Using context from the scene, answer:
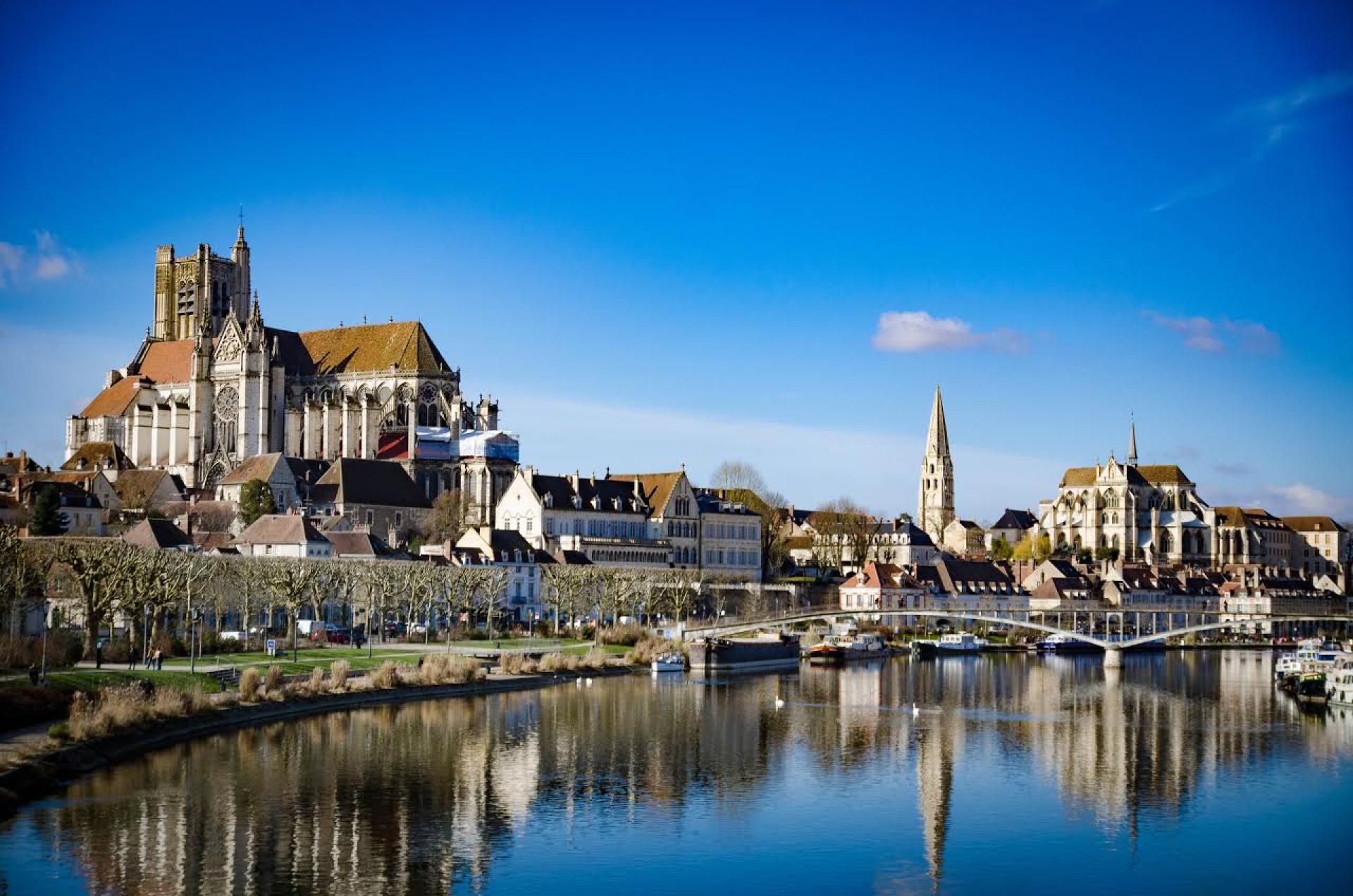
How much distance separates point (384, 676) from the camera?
5888 centimetres

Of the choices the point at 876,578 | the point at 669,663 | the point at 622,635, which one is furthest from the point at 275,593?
the point at 876,578

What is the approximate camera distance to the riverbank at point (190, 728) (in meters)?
36.1

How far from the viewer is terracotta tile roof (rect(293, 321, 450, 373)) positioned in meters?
136

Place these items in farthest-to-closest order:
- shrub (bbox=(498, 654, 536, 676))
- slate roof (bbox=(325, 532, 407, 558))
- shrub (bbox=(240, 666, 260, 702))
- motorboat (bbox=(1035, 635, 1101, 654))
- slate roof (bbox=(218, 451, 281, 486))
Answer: slate roof (bbox=(218, 451, 281, 486)), motorboat (bbox=(1035, 635, 1101, 654)), slate roof (bbox=(325, 532, 407, 558)), shrub (bbox=(498, 654, 536, 676)), shrub (bbox=(240, 666, 260, 702))

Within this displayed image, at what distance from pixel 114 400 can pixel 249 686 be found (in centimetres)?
9488

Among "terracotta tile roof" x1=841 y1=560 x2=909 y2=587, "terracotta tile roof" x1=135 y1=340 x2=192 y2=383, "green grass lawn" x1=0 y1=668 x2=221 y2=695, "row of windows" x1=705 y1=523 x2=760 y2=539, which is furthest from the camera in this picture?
"terracotta tile roof" x1=135 y1=340 x2=192 y2=383

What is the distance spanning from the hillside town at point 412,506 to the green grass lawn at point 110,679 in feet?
49.9

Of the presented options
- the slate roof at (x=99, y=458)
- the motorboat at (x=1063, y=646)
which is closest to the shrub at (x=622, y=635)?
the motorboat at (x=1063, y=646)

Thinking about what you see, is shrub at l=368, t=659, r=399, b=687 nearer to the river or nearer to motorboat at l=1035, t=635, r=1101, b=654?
the river

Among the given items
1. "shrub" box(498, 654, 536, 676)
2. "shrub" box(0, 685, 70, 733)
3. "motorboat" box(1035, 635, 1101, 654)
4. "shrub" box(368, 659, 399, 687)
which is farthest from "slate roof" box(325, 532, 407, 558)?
"shrub" box(0, 685, 70, 733)

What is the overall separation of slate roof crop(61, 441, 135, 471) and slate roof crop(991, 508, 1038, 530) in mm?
102490

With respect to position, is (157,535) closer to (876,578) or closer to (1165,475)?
(876,578)

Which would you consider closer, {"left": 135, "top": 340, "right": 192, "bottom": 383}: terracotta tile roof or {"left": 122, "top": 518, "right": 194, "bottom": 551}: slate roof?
{"left": 122, "top": 518, "right": 194, "bottom": 551}: slate roof

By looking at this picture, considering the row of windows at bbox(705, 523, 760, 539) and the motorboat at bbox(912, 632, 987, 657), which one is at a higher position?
the row of windows at bbox(705, 523, 760, 539)
